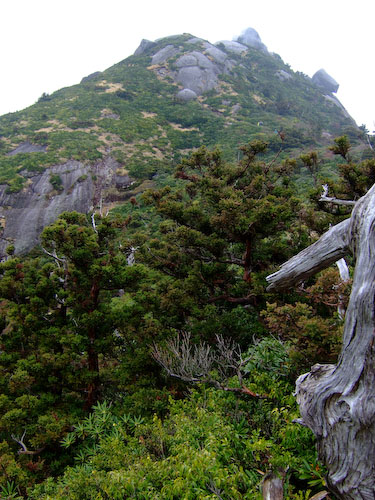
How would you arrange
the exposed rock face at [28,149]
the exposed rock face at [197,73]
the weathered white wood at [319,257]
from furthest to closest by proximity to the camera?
1. the exposed rock face at [197,73]
2. the exposed rock face at [28,149]
3. the weathered white wood at [319,257]

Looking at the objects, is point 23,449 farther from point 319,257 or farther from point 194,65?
point 194,65

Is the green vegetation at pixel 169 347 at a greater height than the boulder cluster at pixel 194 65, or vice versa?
the boulder cluster at pixel 194 65

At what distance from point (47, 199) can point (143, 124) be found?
22.0m

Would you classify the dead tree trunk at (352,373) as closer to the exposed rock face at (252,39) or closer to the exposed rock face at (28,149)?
the exposed rock face at (28,149)

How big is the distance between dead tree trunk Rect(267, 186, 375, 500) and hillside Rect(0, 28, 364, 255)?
977 inches

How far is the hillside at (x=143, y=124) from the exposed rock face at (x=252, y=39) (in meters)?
13.1

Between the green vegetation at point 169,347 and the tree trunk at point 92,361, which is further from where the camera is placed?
the tree trunk at point 92,361

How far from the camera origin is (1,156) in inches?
1296

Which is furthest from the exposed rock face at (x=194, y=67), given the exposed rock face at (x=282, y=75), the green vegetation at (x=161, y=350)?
the green vegetation at (x=161, y=350)

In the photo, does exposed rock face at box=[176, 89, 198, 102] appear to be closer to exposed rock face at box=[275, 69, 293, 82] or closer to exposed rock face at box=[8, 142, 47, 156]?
exposed rock face at box=[275, 69, 293, 82]

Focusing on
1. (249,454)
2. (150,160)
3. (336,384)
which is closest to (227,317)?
(249,454)

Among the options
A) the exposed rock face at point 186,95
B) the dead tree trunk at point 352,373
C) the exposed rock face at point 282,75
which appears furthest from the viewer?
the exposed rock face at point 282,75

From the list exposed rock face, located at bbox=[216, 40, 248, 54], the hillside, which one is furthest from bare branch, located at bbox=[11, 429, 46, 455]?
exposed rock face, located at bbox=[216, 40, 248, 54]

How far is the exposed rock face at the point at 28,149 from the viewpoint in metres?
34.2
